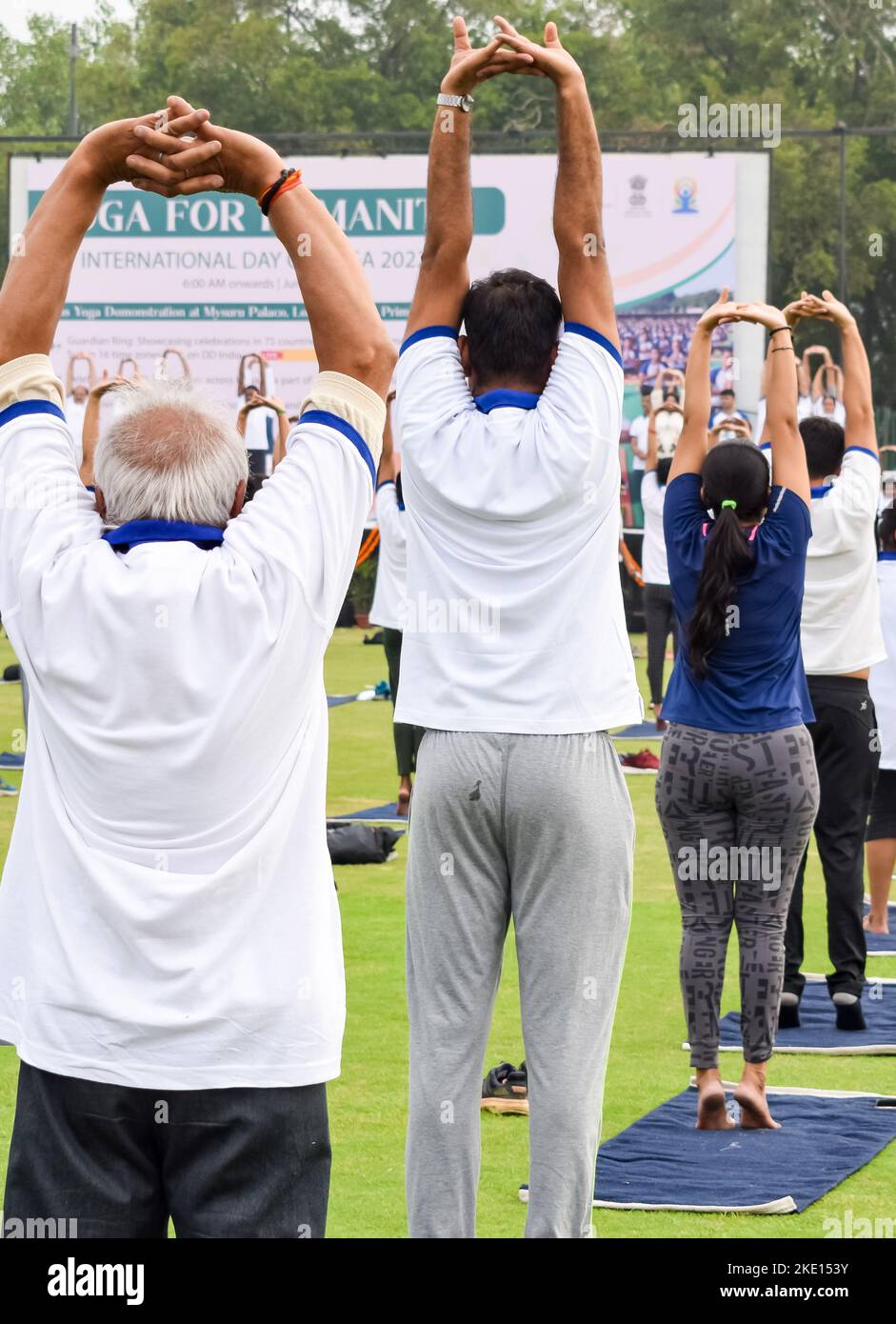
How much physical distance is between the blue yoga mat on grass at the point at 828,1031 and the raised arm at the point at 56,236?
463 cm

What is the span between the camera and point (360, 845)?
34.5 feet

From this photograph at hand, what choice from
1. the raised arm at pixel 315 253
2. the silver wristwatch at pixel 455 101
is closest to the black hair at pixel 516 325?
the silver wristwatch at pixel 455 101

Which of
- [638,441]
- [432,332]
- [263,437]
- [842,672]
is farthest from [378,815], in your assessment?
[638,441]

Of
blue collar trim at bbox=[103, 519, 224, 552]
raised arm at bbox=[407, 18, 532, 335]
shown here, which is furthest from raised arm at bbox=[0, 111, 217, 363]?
raised arm at bbox=[407, 18, 532, 335]

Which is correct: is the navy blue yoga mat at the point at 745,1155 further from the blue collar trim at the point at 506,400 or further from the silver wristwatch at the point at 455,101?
the silver wristwatch at the point at 455,101

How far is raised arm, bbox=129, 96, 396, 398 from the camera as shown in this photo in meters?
2.90

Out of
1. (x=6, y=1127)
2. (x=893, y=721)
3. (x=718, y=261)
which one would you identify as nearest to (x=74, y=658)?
(x=6, y=1127)

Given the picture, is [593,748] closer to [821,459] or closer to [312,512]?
[312,512]

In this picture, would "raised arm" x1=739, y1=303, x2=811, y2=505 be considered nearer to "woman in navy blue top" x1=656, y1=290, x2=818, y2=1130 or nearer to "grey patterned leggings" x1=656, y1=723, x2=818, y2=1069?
"woman in navy blue top" x1=656, y1=290, x2=818, y2=1130

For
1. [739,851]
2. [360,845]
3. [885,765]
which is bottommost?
[360,845]

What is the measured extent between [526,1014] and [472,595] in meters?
0.86

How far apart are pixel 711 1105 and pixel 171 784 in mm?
3547

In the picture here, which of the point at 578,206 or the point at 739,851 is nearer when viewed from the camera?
the point at 578,206

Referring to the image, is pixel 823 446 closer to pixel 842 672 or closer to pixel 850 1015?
pixel 842 672
